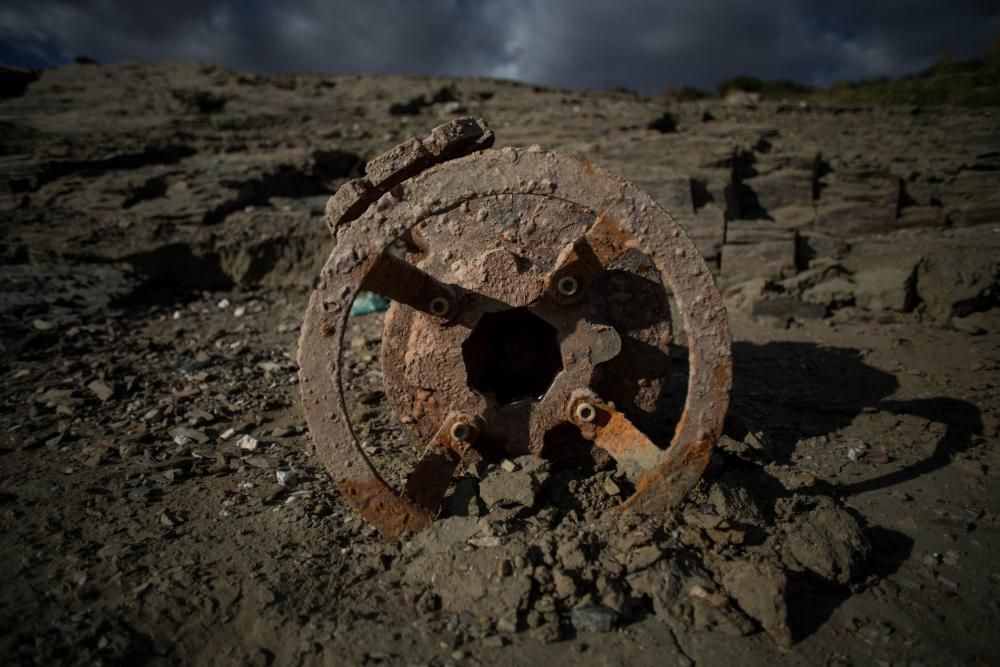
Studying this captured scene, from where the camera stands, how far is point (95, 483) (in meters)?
2.36

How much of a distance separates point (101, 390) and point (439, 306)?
262cm

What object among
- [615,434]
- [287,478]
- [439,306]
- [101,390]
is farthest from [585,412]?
[101,390]

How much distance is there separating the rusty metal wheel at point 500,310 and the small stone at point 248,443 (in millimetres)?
1048

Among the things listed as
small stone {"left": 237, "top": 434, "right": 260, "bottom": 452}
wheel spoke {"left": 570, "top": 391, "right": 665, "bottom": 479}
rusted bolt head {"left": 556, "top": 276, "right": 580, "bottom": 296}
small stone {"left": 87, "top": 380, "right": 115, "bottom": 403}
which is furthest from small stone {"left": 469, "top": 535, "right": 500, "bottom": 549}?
small stone {"left": 87, "top": 380, "right": 115, "bottom": 403}

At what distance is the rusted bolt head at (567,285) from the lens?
6.36ft

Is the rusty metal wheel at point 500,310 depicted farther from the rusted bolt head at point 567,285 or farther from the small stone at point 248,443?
the small stone at point 248,443

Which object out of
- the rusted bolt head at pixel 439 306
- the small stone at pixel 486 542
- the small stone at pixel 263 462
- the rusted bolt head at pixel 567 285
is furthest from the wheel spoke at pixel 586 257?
the small stone at pixel 263 462

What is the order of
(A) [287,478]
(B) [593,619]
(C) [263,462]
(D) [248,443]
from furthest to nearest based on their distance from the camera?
1. (D) [248,443]
2. (C) [263,462]
3. (A) [287,478]
4. (B) [593,619]

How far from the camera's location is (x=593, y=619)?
62.2 inches

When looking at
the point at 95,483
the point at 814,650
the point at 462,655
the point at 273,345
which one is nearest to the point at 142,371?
the point at 273,345

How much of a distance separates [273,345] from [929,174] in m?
7.11

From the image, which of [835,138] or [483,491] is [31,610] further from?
[835,138]

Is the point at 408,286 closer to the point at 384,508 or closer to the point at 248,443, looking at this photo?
the point at 384,508

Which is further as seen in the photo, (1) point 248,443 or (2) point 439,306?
(1) point 248,443
